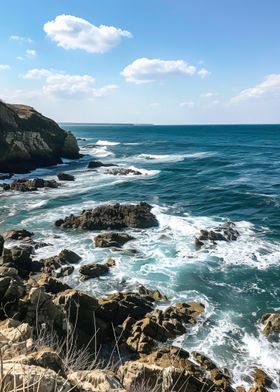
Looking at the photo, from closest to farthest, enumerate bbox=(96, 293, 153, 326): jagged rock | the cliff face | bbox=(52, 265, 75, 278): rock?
bbox=(96, 293, 153, 326): jagged rock < bbox=(52, 265, 75, 278): rock < the cliff face

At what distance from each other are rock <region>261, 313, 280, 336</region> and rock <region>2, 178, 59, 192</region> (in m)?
35.8

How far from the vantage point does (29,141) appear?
65500 mm

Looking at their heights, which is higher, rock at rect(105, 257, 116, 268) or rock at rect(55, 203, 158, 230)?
rock at rect(55, 203, 158, 230)

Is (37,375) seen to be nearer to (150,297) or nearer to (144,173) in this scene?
(150,297)

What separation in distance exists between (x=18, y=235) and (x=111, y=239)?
7.51m

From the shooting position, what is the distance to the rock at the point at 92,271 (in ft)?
78.0

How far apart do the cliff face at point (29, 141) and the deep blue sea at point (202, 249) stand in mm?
5461

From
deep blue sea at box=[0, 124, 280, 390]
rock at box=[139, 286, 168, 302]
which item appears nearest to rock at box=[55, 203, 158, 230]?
deep blue sea at box=[0, 124, 280, 390]

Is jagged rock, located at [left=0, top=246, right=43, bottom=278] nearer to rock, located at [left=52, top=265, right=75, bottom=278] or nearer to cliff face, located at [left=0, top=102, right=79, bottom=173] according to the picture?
rock, located at [left=52, top=265, right=75, bottom=278]

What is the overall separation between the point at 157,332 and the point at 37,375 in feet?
40.7

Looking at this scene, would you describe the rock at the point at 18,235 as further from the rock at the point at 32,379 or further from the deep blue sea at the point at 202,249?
the rock at the point at 32,379

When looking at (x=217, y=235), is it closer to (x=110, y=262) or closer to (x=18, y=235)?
(x=110, y=262)

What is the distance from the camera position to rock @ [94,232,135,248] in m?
28.8

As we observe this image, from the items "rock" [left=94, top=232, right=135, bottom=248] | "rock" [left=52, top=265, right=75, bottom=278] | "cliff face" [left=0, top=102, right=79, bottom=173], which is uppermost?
"cliff face" [left=0, top=102, right=79, bottom=173]
